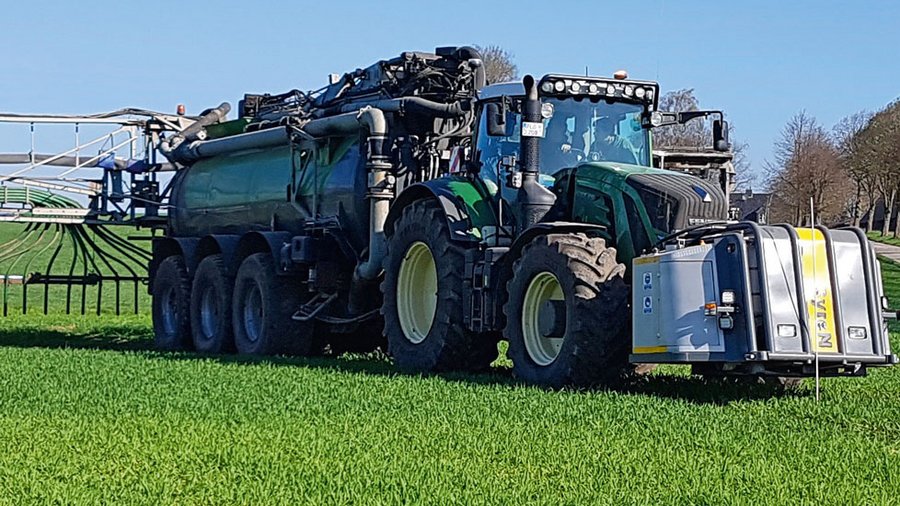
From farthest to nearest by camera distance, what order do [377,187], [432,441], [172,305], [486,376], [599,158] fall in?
1. [172,305]
2. [377,187]
3. [599,158]
4. [486,376]
5. [432,441]

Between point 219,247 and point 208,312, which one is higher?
point 219,247

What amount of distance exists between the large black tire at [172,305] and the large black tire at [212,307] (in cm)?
31

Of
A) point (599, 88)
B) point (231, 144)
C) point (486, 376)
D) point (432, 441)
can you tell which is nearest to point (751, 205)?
point (599, 88)

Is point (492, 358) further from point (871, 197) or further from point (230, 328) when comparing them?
point (871, 197)

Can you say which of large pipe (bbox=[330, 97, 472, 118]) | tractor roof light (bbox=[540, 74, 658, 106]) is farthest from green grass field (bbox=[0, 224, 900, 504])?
large pipe (bbox=[330, 97, 472, 118])

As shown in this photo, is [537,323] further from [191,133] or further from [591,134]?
[191,133]

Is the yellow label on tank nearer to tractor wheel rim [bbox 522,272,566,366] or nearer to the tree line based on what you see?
tractor wheel rim [bbox 522,272,566,366]

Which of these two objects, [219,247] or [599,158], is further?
[219,247]

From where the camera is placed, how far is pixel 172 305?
829 inches

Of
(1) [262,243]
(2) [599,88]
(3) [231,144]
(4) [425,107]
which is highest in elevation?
(3) [231,144]

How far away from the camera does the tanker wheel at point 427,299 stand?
13742 millimetres

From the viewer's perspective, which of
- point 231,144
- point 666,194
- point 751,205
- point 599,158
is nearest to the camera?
point 666,194

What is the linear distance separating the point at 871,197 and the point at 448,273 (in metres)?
58.4

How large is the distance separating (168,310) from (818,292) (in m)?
12.4
